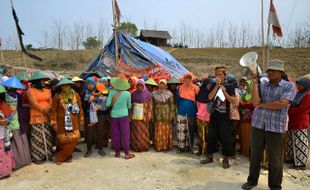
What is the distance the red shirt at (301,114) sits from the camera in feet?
14.7

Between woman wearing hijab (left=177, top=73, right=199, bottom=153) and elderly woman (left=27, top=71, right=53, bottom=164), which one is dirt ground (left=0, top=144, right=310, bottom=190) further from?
woman wearing hijab (left=177, top=73, right=199, bottom=153)

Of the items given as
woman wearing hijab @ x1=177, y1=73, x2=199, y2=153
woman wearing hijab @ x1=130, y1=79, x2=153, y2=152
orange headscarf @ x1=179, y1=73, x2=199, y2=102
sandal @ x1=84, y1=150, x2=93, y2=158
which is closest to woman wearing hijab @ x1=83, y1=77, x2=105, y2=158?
sandal @ x1=84, y1=150, x2=93, y2=158

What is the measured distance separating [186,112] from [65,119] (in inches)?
93.0

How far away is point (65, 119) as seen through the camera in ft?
15.7

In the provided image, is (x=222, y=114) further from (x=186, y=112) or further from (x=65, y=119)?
(x=65, y=119)

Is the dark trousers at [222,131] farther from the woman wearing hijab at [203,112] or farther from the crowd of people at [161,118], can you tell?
the woman wearing hijab at [203,112]

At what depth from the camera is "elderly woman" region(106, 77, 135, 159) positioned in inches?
203

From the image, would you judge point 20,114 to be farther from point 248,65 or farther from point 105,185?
point 248,65

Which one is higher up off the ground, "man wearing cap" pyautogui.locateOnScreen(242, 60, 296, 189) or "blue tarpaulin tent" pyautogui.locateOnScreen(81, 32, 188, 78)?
"blue tarpaulin tent" pyautogui.locateOnScreen(81, 32, 188, 78)

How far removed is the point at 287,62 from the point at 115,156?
21.8m

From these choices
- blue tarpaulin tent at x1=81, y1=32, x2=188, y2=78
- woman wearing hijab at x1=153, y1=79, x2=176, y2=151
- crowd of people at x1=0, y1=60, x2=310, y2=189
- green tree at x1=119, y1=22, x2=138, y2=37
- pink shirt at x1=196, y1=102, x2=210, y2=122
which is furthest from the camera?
green tree at x1=119, y1=22, x2=138, y2=37

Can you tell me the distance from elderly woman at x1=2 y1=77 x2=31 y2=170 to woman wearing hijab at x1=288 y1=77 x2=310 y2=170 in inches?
184

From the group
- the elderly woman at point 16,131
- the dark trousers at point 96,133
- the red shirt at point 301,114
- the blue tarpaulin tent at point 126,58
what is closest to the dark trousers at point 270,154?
the red shirt at point 301,114

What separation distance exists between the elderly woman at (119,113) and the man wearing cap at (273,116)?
2.44 metres
